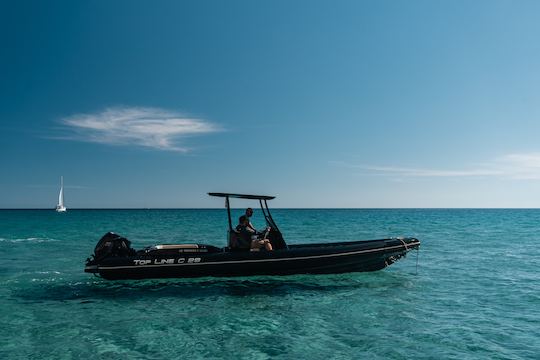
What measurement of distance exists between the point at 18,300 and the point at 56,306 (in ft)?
5.33

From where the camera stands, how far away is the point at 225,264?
13828 mm

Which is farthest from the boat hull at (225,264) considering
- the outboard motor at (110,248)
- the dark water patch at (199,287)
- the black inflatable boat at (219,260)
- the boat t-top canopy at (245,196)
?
the boat t-top canopy at (245,196)

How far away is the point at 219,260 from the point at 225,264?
0.24m

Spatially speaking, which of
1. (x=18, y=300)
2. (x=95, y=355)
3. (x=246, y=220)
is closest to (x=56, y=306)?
(x=18, y=300)

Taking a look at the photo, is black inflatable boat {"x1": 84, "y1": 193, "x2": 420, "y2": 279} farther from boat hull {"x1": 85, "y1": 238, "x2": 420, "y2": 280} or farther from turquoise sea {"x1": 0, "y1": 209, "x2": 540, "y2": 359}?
turquoise sea {"x1": 0, "y1": 209, "x2": 540, "y2": 359}

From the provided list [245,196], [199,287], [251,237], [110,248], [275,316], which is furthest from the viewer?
[245,196]

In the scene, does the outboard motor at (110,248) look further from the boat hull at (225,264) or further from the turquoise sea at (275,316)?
the turquoise sea at (275,316)

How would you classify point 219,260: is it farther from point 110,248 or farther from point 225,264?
point 110,248

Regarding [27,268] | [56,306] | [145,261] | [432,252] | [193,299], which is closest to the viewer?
[56,306]

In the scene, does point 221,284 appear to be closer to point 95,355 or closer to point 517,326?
point 95,355

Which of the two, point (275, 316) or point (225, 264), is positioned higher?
point (225, 264)

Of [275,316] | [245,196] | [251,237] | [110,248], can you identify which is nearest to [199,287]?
[251,237]

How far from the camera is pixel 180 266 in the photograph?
1368 centimetres

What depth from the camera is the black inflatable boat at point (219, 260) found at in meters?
13.5
